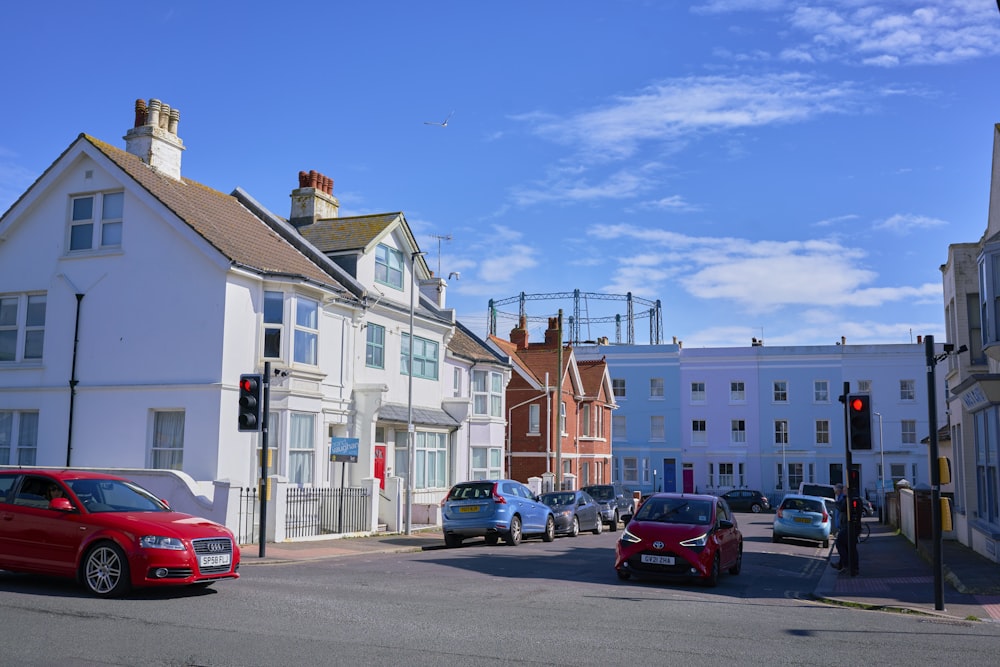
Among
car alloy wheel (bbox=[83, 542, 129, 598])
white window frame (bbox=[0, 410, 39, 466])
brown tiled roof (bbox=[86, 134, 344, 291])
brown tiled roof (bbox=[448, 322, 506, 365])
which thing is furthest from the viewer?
brown tiled roof (bbox=[448, 322, 506, 365])

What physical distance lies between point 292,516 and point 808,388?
49.1 metres

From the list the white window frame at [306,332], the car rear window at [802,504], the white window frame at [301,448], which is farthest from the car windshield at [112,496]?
the car rear window at [802,504]

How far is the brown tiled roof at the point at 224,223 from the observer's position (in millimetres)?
24625

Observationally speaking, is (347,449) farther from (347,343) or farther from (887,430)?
(887,430)

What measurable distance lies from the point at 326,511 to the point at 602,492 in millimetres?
14039

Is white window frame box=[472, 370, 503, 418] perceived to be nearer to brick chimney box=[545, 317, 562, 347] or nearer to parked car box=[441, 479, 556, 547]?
parked car box=[441, 479, 556, 547]

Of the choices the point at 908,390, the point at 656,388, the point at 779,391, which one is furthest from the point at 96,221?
the point at 908,390

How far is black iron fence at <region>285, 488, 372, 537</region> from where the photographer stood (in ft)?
77.0

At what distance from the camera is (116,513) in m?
12.2

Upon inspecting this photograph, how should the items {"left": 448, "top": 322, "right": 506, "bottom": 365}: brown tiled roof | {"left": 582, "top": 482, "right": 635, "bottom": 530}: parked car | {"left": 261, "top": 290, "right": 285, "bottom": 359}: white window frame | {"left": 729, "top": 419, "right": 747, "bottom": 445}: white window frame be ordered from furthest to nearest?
{"left": 729, "top": 419, "right": 747, "bottom": 445}: white window frame → {"left": 448, "top": 322, "right": 506, "bottom": 365}: brown tiled roof → {"left": 582, "top": 482, "right": 635, "bottom": 530}: parked car → {"left": 261, "top": 290, "right": 285, "bottom": 359}: white window frame

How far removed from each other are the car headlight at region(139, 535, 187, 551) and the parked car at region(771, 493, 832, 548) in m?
22.0

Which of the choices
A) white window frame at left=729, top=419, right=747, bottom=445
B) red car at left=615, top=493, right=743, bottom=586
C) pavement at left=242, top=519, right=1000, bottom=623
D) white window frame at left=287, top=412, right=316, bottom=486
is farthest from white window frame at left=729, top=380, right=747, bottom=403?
red car at left=615, top=493, right=743, bottom=586

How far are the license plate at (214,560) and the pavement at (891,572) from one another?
5180 millimetres

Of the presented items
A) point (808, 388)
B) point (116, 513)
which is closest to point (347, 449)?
point (116, 513)
